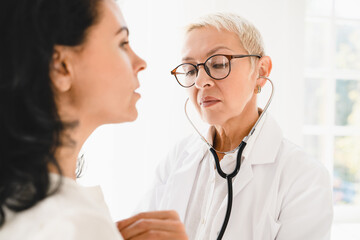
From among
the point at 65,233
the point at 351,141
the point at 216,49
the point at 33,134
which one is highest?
the point at 216,49

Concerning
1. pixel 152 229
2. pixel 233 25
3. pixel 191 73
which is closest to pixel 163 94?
pixel 191 73

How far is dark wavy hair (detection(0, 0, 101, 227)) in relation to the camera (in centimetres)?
58

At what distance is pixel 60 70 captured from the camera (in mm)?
659

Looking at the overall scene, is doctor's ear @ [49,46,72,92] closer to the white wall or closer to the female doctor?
the female doctor

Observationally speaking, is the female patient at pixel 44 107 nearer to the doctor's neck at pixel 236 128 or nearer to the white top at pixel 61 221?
the white top at pixel 61 221

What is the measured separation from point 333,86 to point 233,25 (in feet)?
5.09

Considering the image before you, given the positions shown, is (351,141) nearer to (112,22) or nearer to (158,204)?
(158,204)

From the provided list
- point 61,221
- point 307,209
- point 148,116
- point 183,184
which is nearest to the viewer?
point 61,221

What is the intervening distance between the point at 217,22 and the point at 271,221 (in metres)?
0.68

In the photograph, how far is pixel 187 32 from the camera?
128 cm

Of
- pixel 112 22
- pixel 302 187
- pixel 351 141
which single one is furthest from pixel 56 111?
pixel 351 141

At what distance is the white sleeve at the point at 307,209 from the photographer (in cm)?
109

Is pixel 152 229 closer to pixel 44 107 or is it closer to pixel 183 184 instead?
pixel 44 107

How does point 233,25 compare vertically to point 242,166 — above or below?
above
